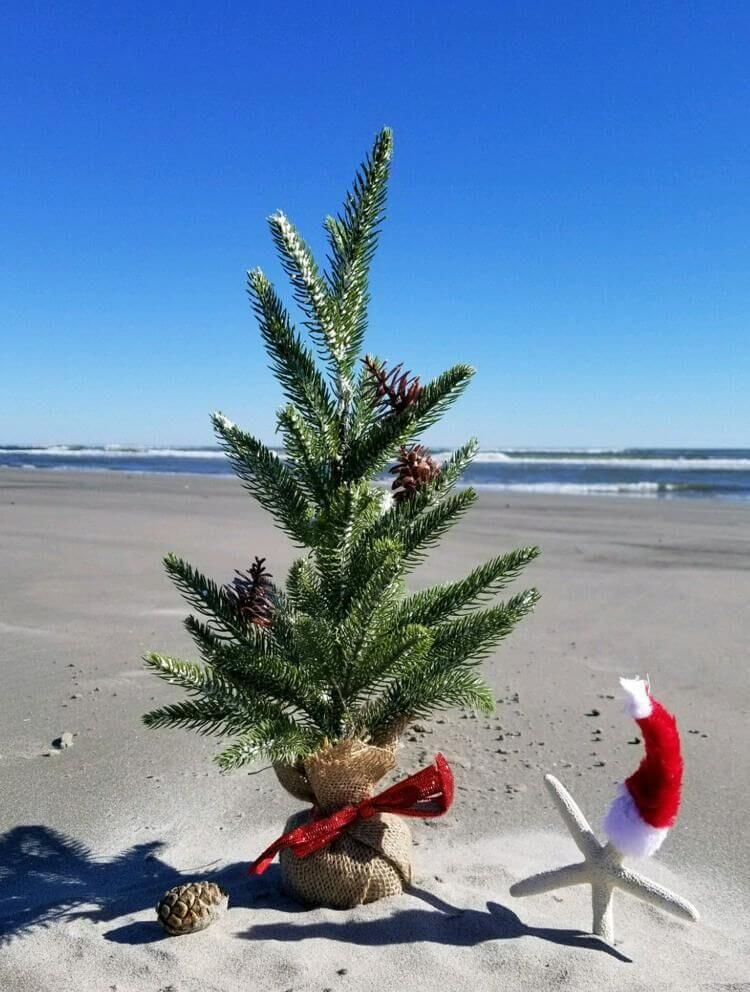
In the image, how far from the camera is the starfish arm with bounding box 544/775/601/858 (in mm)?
2492

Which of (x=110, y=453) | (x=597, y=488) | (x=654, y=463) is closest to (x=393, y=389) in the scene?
(x=597, y=488)

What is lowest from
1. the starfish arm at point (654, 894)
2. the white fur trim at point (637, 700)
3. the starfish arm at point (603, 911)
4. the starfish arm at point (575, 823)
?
the starfish arm at point (603, 911)

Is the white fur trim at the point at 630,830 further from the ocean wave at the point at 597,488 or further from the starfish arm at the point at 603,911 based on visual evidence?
the ocean wave at the point at 597,488

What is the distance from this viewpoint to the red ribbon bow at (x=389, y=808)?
2.44m

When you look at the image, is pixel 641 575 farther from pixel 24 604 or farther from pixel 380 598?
pixel 380 598

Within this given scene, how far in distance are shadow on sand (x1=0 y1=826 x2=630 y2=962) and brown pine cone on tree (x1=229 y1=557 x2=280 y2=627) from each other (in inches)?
37.1

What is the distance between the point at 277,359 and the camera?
2.33 m

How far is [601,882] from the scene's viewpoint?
245cm

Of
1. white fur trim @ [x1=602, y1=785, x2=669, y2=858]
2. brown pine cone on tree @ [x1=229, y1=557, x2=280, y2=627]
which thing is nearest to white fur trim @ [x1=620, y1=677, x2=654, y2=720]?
white fur trim @ [x1=602, y1=785, x2=669, y2=858]

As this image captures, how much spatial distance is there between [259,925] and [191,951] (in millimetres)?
229

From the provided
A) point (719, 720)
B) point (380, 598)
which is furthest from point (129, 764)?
point (719, 720)

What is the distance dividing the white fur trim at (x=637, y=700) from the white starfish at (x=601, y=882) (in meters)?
0.53

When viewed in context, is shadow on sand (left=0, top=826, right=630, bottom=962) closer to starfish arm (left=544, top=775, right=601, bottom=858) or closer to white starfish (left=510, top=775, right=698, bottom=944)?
white starfish (left=510, top=775, right=698, bottom=944)

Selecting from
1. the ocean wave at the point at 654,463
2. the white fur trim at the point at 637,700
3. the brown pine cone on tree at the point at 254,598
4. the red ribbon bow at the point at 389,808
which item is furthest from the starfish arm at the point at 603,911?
the ocean wave at the point at 654,463
